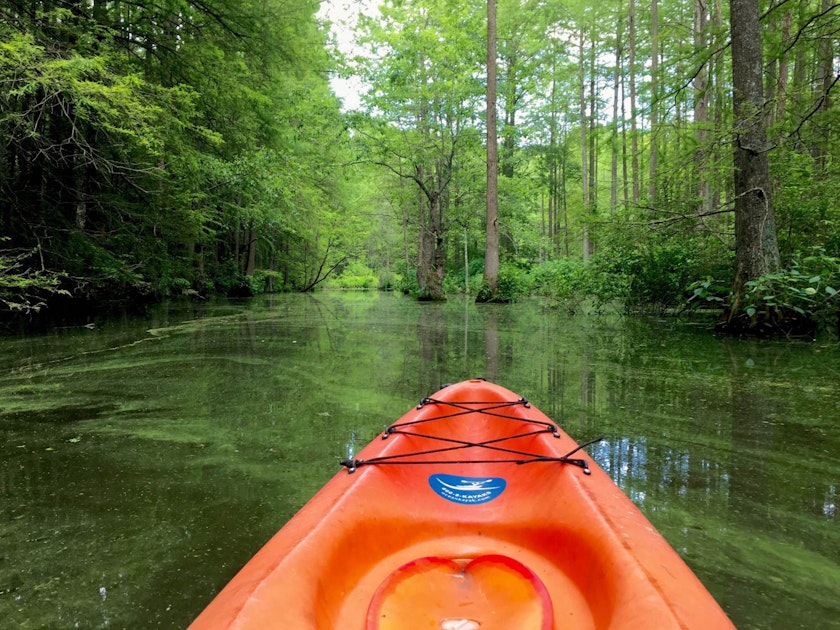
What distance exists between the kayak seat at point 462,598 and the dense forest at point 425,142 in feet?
17.4

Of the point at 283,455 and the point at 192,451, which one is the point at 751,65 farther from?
the point at 192,451

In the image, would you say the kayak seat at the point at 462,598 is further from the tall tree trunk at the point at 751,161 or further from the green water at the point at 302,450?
the tall tree trunk at the point at 751,161

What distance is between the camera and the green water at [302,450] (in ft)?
4.49

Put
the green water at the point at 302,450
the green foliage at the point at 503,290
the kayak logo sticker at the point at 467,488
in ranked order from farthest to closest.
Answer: the green foliage at the point at 503,290
the kayak logo sticker at the point at 467,488
the green water at the point at 302,450

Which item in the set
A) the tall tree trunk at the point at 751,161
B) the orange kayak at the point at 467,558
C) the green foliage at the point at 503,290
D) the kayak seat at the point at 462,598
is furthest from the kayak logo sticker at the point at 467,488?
the green foliage at the point at 503,290

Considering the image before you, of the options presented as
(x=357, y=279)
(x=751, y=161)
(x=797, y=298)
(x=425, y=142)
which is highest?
(x=425, y=142)

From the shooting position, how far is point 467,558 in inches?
55.4

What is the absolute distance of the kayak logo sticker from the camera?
1.64 metres

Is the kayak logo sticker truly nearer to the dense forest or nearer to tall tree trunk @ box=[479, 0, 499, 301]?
the dense forest

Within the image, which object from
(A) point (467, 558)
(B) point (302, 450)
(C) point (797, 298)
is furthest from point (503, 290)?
(A) point (467, 558)

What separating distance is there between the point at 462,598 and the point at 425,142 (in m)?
12.9

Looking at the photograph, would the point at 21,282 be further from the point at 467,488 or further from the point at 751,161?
the point at 751,161

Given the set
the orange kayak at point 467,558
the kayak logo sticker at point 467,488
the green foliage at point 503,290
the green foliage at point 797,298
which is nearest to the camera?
the orange kayak at point 467,558

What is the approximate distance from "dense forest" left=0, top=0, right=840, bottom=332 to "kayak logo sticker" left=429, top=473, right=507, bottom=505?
4923 mm
